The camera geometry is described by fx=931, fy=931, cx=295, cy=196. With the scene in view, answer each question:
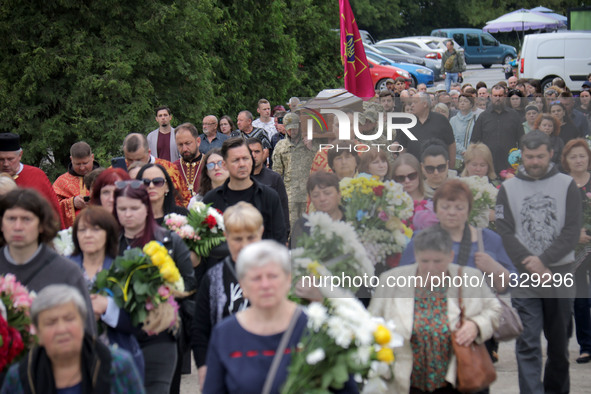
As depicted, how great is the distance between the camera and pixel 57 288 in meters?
4.16

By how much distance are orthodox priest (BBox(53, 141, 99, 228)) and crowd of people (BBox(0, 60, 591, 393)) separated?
3 cm

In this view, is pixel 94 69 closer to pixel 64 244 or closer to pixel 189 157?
pixel 189 157

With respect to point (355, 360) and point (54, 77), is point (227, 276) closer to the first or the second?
point (355, 360)

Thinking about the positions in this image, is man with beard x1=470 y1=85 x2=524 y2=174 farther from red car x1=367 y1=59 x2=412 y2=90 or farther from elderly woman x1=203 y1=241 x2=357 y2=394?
red car x1=367 y1=59 x2=412 y2=90

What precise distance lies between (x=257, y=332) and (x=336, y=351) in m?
0.35

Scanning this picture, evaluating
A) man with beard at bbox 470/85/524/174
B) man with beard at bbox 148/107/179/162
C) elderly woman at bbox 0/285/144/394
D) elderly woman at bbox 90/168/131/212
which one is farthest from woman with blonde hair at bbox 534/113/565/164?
man with beard at bbox 148/107/179/162

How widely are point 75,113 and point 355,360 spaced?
10.8 meters

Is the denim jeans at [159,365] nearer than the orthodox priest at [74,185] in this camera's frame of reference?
Yes

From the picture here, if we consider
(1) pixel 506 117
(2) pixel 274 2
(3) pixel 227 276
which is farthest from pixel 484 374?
A: (2) pixel 274 2

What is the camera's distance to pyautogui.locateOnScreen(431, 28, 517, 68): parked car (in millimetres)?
45469

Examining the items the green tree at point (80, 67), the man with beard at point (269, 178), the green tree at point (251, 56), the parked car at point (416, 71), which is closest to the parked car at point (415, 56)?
the parked car at point (416, 71)

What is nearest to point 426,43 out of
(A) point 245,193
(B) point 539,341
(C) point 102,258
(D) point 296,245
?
(A) point 245,193

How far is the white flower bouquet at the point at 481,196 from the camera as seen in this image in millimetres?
6199

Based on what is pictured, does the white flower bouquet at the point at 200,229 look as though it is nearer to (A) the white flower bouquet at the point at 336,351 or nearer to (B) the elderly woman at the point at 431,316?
(B) the elderly woman at the point at 431,316
